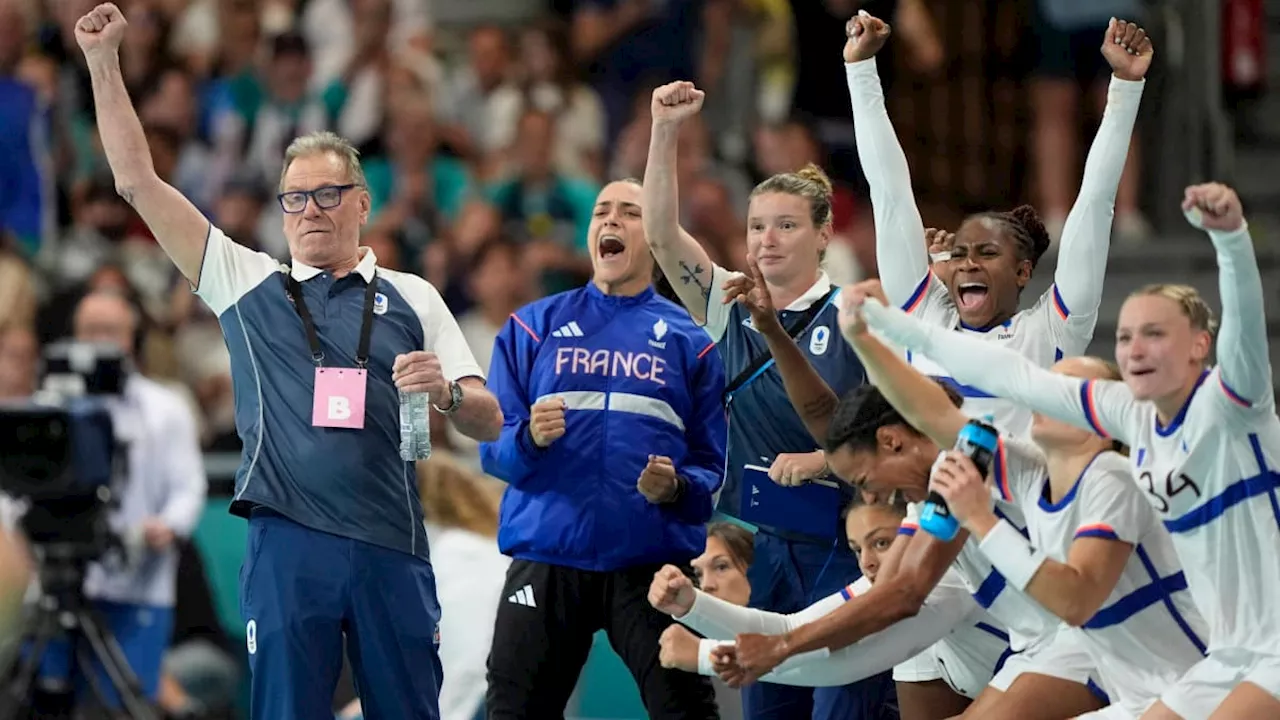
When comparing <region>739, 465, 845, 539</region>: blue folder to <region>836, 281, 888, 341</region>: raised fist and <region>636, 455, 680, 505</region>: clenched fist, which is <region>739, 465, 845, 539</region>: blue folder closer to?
<region>636, 455, 680, 505</region>: clenched fist

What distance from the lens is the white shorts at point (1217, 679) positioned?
6.01 meters

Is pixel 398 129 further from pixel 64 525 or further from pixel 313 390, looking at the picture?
pixel 313 390

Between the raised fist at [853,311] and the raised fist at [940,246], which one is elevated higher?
the raised fist at [940,246]

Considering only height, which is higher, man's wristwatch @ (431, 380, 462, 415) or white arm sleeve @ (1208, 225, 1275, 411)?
white arm sleeve @ (1208, 225, 1275, 411)

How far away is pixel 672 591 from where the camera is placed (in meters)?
6.43

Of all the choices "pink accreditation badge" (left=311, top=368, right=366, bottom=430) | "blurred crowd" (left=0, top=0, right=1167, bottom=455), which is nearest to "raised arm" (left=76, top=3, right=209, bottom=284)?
"pink accreditation badge" (left=311, top=368, right=366, bottom=430)

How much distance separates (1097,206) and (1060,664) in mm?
1542

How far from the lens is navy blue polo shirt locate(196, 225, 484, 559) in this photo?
22.9 ft

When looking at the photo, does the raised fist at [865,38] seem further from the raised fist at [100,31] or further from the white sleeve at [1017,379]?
the raised fist at [100,31]

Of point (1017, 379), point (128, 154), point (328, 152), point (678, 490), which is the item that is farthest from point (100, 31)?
point (1017, 379)

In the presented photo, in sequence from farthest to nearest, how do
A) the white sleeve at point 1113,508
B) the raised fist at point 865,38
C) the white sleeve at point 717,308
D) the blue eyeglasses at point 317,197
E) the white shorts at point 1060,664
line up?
the white sleeve at point 717,308
the raised fist at point 865,38
the blue eyeglasses at point 317,197
the white shorts at point 1060,664
the white sleeve at point 1113,508

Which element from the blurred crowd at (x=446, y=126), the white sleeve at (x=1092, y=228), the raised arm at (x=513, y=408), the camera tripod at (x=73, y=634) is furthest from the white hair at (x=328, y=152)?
the blurred crowd at (x=446, y=126)

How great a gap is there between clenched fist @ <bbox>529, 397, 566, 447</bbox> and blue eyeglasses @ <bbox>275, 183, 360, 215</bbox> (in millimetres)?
935

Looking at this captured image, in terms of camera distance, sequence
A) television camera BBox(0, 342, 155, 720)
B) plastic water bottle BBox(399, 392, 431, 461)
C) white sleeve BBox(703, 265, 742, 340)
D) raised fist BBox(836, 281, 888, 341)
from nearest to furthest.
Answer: raised fist BBox(836, 281, 888, 341), plastic water bottle BBox(399, 392, 431, 461), white sleeve BBox(703, 265, 742, 340), television camera BBox(0, 342, 155, 720)
